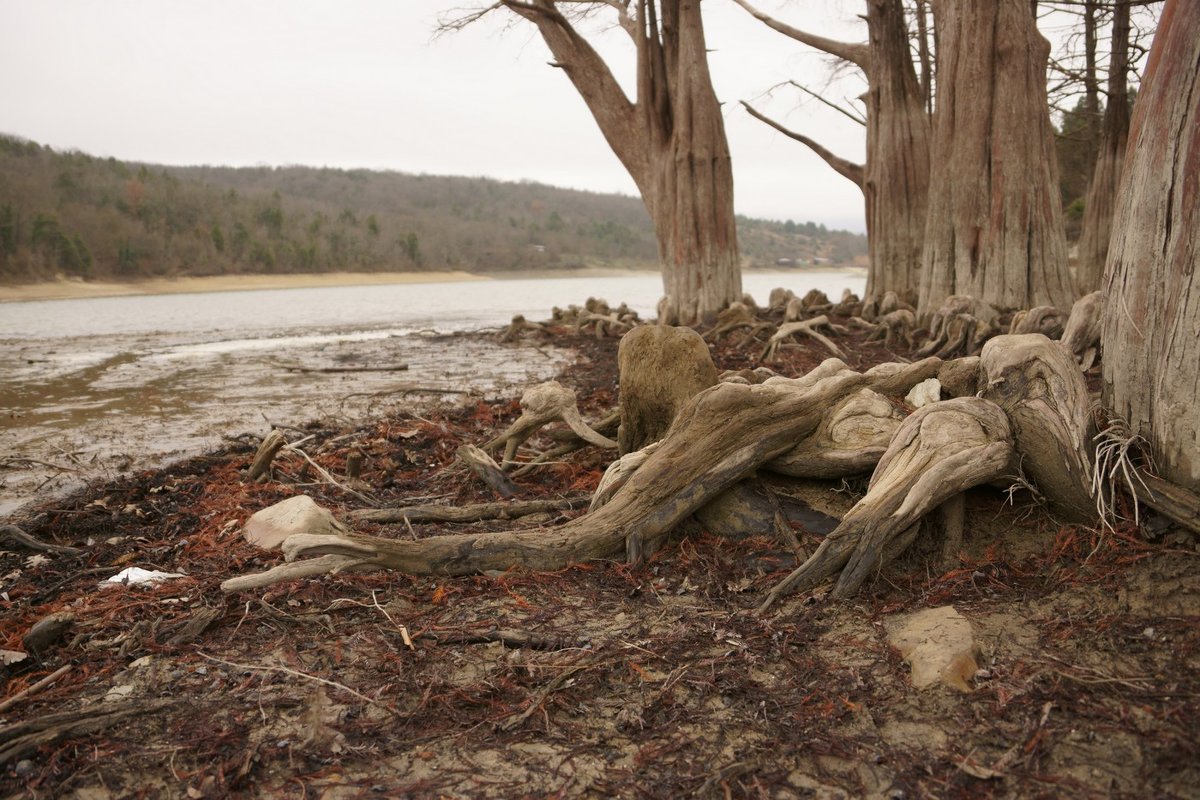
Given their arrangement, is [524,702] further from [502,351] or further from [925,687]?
[502,351]

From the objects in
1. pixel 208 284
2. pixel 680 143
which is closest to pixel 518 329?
pixel 680 143

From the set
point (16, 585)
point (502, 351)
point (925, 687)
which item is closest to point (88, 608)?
point (16, 585)

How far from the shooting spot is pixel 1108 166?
580 inches

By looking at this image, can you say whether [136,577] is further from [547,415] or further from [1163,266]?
[1163,266]

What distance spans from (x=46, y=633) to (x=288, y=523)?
48.2 inches

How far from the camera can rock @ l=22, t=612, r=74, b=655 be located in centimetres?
334

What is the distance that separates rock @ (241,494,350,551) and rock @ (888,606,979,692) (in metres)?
2.62

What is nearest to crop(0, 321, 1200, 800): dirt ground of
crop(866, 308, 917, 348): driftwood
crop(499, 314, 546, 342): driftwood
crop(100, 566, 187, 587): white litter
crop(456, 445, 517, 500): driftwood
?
crop(100, 566, 187, 587): white litter

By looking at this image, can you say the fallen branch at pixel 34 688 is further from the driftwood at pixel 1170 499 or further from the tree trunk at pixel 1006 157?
the tree trunk at pixel 1006 157

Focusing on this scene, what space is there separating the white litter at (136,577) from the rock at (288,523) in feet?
1.43

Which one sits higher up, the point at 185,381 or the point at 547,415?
the point at 547,415

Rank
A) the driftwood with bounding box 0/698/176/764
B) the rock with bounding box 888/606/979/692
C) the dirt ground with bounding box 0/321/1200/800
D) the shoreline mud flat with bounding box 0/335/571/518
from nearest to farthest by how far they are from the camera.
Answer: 1. the dirt ground with bounding box 0/321/1200/800
2. the driftwood with bounding box 0/698/176/764
3. the rock with bounding box 888/606/979/692
4. the shoreline mud flat with bounding box 0/335/571/518

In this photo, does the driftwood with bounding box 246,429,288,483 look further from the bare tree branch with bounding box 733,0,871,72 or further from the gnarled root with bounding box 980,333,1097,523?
the bare tree branch with bounding box 733,0,871,72

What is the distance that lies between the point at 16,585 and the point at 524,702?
2.97 metres
